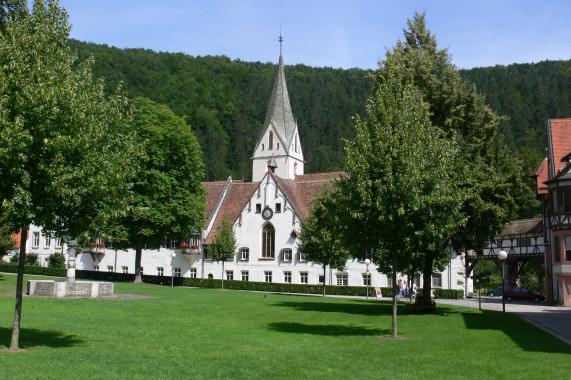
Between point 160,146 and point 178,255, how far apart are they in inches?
720

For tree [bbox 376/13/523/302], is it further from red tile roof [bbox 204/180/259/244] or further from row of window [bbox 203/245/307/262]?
red tile roof [bbox 204/180/259/244]

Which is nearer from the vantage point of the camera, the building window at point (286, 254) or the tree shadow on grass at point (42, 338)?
the tree shadow on grass at point (42, 338)

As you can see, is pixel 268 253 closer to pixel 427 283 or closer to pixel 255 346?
pixel 427 283

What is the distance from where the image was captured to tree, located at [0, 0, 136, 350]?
1241 centimetres

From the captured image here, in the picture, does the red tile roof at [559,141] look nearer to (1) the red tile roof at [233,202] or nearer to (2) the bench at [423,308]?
(2) the bench at [423,308]

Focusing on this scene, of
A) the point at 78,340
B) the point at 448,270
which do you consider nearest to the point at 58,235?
the point at 78,340

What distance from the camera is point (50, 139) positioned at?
12.5 m

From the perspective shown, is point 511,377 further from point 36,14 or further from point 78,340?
point 36,14

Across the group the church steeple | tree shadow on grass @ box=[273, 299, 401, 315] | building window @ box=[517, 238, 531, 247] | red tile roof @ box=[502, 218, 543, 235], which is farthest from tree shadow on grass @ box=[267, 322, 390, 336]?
the church steeple

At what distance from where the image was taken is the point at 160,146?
46.8 metres

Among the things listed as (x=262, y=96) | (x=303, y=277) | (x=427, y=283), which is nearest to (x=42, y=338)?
(x=427, y=283)

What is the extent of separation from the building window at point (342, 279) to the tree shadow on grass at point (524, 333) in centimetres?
2880

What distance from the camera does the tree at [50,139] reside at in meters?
12.4

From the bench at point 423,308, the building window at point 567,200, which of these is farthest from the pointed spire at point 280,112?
the bench at point 423,308
